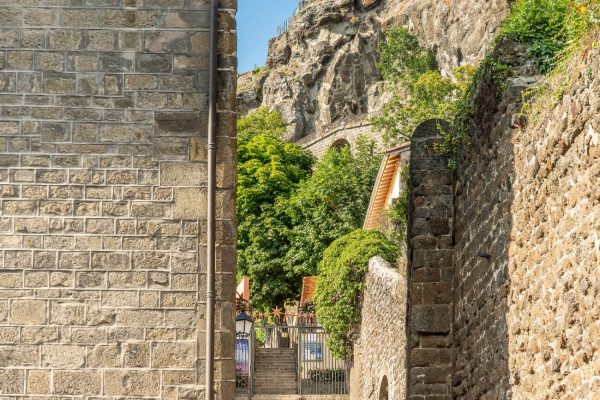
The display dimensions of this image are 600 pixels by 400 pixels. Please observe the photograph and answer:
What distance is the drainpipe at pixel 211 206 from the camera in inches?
420

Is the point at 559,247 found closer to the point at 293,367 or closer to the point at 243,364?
the point at 243,364

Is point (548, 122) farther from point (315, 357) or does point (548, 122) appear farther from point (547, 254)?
point (315, 357)

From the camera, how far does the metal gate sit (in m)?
33.4

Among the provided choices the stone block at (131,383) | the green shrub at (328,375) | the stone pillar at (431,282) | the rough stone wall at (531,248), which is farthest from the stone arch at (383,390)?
the green shrub at (328,375)

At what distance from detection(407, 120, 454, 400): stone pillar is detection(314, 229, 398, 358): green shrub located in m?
9.84

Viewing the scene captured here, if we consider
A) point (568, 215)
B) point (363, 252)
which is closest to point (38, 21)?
point (568, 215)

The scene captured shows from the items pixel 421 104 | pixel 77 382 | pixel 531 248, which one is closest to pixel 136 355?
pixel 77 382

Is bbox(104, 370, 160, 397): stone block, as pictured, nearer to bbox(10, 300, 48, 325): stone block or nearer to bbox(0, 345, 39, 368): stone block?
bbox(0, 345, 39, 368): stone block

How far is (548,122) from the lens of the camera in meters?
9.70

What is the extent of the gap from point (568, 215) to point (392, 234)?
18893mm

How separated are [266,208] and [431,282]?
36809mm

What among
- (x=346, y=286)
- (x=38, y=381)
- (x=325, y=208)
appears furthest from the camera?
(x=325, y=208)

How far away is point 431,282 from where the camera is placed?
14516mm

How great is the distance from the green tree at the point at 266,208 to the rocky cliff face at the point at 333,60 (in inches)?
209
